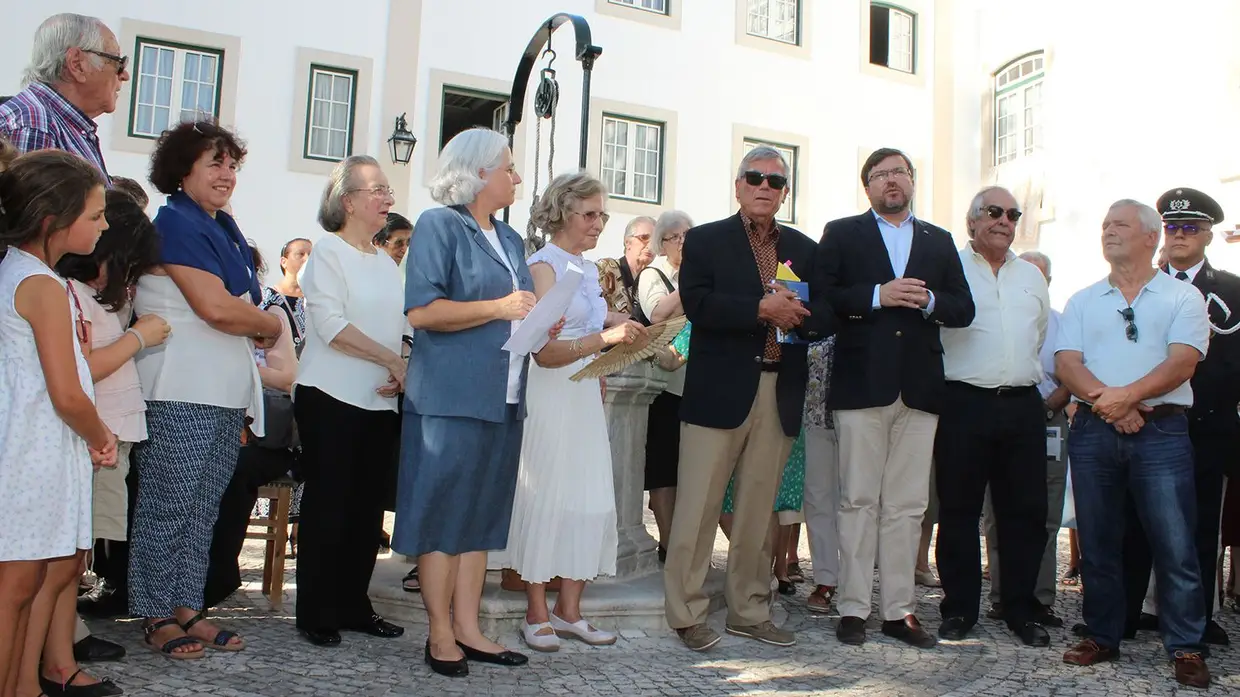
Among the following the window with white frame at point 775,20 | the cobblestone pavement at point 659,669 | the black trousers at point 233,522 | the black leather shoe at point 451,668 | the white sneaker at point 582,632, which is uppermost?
the window with white frame at point 775,20

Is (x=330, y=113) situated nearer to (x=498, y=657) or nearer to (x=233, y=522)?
(x=233, y=522)

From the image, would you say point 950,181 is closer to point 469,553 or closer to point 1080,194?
point 1080,194

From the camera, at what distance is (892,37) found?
747 inches

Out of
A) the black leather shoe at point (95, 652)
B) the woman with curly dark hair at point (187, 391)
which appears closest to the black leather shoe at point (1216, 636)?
the woman with curly dark hair at point (187, 391)

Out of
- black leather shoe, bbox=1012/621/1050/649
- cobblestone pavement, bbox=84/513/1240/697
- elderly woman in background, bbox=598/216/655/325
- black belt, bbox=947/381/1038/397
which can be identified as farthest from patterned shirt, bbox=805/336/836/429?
black leather shoe, bbox=1012/621/1050/649

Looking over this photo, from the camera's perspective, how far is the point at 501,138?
4.34 m

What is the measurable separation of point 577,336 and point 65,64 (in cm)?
227

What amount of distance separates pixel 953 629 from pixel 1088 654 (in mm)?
611

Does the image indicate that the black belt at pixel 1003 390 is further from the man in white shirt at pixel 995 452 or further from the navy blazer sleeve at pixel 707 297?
the navy blazer sleeve at pixel 707 297

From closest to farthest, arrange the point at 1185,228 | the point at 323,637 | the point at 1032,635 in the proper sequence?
the point at 323,637 < the point at 1032,635 < the point at 1185,228

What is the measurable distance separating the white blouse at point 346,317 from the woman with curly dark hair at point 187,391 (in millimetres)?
229

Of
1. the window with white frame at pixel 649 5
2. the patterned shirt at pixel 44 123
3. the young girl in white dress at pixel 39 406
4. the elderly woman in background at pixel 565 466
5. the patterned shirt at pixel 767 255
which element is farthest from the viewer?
the window with white frame at pixel 649 5

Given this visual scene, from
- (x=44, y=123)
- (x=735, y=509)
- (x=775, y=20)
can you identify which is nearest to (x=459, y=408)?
(x=735, y=509)

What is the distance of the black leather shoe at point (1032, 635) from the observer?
509 centimetres
